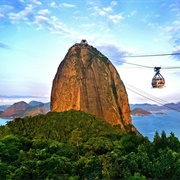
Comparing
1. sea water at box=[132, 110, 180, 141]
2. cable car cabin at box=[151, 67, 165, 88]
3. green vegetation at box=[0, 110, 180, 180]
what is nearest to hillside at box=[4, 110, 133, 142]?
green vegetation at box=[0, 110, 180, 180]

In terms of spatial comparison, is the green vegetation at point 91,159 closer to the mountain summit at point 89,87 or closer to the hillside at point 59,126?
the hillside at point 59,126

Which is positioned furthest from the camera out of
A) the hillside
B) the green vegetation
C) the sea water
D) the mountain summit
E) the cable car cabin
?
the sea water

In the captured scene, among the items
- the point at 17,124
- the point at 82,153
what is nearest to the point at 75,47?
the point at 17,124

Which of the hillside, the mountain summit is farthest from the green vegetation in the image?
the mountain summit

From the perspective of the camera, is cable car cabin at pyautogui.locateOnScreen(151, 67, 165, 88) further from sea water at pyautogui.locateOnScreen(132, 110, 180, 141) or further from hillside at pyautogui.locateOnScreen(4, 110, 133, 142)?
sea water at pyautogui.locateOnScreen(132, 110, 180, 141)

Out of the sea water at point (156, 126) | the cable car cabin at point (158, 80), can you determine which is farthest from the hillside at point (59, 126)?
the sea water at point (156, 126)

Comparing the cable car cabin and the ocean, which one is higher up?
the cable car cabin

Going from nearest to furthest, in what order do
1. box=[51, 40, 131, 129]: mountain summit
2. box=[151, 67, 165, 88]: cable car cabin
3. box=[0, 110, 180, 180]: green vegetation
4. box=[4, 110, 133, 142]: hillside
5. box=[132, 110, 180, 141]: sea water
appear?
1. box=[0, 110, 180, 180]: green vegetation
2. box=[151, 67, 165, 88]: cable car cabin
3. box=[4, 110, 133, 142]: hillside
4. box=[51, 40, 131, 129]: mountain summit
5. box=[132, 110, 180, 141]: sea water

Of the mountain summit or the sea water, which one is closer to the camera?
the mountain summit

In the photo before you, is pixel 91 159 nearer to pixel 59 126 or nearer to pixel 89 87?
pixel 59 126
